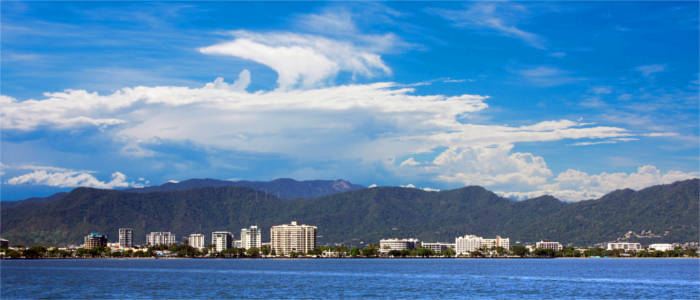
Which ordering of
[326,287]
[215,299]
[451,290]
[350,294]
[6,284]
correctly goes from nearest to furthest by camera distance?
[215,299]
[350,294]
[451,290]
[326,287]
[6,284]

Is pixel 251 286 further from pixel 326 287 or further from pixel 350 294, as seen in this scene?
pixel 350 294

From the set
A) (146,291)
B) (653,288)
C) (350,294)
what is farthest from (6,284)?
(653,288)

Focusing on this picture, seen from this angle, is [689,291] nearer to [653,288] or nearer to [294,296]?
[653,288]

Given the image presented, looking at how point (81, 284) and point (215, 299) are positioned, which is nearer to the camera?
point (215, 299)

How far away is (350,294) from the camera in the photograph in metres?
78.4

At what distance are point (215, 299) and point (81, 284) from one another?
3256cm

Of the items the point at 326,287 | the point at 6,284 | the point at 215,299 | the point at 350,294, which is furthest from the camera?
the point at 6,284

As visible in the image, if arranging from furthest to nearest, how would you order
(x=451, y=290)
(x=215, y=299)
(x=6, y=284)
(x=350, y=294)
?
(x=6, y=284)
(x=451, y=290)
(x=350, y=294)
(x=215, y=299)

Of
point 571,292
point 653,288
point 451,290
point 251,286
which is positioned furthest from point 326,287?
point 653,288

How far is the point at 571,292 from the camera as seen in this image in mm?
80312

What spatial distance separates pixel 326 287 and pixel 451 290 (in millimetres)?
15616

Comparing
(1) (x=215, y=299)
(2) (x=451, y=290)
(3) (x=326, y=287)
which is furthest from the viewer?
(3) (x=326, y=287)

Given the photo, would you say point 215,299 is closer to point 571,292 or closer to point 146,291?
point 146,291

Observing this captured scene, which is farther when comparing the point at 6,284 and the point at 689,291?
the point at 6,284
